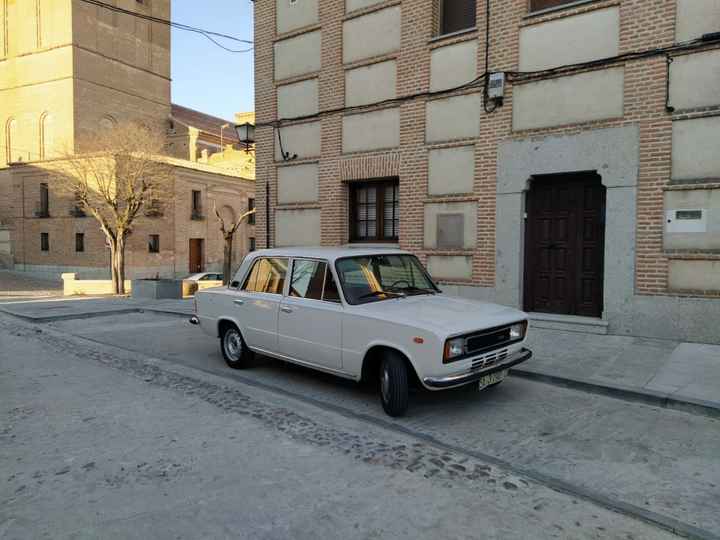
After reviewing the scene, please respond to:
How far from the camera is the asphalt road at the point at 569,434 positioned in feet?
11.3

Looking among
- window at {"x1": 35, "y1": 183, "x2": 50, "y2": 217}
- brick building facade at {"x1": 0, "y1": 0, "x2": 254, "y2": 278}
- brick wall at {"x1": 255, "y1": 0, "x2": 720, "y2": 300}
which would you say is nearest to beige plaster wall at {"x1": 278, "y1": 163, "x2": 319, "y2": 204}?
brick wall at {"x1": 255, "y1": 0, "x2": 720, "y2": 300}

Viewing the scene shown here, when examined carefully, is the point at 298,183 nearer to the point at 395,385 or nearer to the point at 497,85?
the point at 497,85

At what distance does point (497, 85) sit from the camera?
9242mm

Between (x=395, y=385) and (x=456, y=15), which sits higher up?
(x=456, y=15)

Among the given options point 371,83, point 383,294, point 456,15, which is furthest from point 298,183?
point 383,294

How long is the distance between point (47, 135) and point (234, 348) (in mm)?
36675

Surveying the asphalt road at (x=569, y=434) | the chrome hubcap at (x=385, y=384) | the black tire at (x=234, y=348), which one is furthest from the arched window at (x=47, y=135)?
the chrome hubcap at (x=385, y=384)

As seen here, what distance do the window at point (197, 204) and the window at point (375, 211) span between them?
23.2 meters

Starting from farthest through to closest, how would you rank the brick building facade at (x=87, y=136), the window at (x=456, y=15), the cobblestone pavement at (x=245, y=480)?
the brick building facade at (x=87, y=136) → the window at (x=456, y=15) → the cobblestone pavement at (x=245, y=480)

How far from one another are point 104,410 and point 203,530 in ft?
9.07

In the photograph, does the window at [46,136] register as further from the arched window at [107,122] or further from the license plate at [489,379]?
the license plate at [489,379]

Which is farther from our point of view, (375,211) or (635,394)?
(375,211)

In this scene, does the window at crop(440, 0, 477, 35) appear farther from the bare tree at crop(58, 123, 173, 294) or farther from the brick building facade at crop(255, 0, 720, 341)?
the bare tree at crop(58, 123, 173, 294)

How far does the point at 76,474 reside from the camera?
3691 mm
